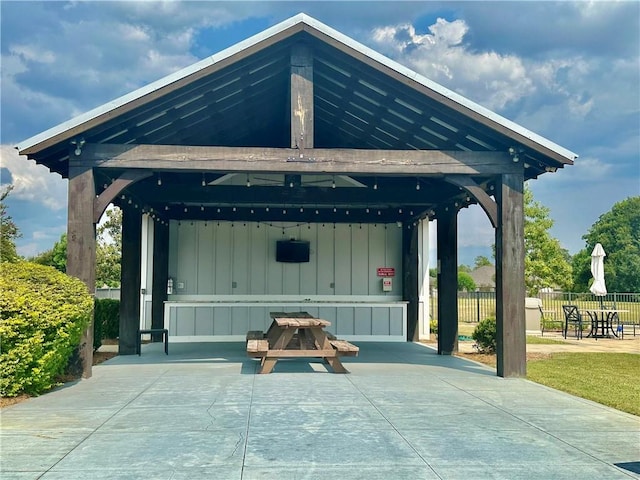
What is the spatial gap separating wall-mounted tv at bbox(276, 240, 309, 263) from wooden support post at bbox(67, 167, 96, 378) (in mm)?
7081

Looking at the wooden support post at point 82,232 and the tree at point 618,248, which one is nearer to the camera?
the wooden support post at point 82,232

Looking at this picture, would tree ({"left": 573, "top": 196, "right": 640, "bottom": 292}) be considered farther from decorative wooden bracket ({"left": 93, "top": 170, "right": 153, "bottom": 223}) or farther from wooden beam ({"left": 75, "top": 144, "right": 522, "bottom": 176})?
decorative wooden bracket ({"left": 93, "top": 170, "right": 153, "bottom": 223})

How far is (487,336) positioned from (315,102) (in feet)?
18.8

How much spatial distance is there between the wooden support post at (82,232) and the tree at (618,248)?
49.3m

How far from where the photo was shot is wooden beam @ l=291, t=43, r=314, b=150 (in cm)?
892

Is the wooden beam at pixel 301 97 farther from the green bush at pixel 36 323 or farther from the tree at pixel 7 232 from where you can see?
the tree at pixel 7 232

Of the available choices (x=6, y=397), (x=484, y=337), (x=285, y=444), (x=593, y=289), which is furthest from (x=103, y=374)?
(x=593, y=289)

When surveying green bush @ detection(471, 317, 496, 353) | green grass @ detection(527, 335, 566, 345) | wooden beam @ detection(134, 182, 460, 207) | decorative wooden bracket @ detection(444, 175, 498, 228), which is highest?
wooden beam @ detection(134, 182, 460, 207)

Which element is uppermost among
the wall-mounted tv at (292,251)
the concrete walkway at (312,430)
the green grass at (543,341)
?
the wall-mounted tv at (292,251)

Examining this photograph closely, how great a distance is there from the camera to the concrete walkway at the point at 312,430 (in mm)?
4637

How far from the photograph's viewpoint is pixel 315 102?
11141 millimetres

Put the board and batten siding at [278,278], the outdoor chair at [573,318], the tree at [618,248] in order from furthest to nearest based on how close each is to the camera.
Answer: the tree at [618,248] < the outdoor chair at [573,318] < the board and batten siding at [278,278]

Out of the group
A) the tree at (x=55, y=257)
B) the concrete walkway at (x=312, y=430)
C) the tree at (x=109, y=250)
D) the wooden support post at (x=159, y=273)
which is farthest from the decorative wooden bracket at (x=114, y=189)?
the tree at (x=55, y=257)

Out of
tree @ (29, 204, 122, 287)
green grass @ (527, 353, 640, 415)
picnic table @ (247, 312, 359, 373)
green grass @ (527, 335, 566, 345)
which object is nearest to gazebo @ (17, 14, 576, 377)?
green grass @ (527, 353, 640, 415)
